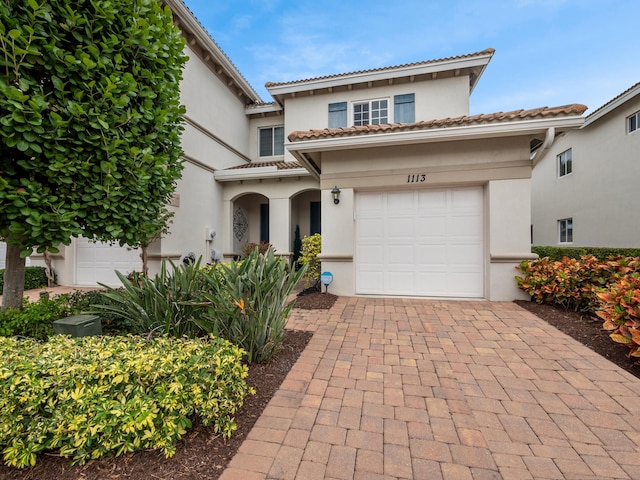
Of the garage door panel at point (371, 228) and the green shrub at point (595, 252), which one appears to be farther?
the green shrub at point (595, 252)

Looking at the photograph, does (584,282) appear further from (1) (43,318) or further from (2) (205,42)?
(2) (205,42)

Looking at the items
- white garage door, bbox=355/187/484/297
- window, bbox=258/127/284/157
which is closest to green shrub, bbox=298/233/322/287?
white garage door, bbox=355/187/484/297

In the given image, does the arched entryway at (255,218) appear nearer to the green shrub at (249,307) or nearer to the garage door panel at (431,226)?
the garage door panel at (431,226)

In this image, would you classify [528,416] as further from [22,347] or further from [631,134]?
[631,134]

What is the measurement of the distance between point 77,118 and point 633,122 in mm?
14398

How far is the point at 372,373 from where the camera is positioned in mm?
3031

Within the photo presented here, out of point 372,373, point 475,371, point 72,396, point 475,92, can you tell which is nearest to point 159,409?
point 72,396

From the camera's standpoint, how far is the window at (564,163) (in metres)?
12.1

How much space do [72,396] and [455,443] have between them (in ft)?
8.39

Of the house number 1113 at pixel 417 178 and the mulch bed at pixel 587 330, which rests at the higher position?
the house number 1113 at pixel 417 178

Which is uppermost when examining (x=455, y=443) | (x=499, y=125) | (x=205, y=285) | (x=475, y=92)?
(x=475, y=92)

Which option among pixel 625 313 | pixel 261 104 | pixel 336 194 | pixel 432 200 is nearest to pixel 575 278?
pixel 625 313

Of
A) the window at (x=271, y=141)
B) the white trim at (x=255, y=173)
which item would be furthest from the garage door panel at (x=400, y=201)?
the window at (x=271, y=141)

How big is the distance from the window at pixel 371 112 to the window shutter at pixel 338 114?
1.24 ft
